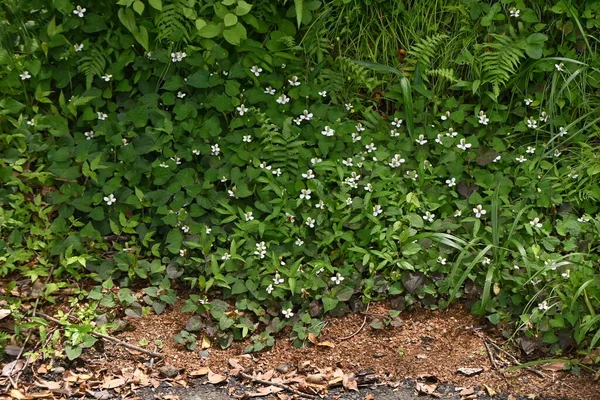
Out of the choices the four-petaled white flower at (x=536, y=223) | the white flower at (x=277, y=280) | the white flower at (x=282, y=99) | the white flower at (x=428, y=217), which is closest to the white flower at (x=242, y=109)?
the white flower at (x=282, y=99)

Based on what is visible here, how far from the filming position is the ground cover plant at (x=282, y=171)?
154 inches

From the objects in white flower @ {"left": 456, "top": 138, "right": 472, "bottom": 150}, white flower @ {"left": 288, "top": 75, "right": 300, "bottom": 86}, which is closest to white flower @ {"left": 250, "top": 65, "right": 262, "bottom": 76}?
white flower @ {"left": 288, "top": 75, "right": 300, "bottom": 86}

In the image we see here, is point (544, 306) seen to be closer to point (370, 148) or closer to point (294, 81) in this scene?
point (370, 148)

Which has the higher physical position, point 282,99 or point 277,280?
point 282,99

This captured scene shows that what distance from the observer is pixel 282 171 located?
4.33 metres

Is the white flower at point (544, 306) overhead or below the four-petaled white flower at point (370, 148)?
below

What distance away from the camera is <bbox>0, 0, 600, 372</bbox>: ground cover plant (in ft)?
12.8

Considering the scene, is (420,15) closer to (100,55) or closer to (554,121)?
(554,121)

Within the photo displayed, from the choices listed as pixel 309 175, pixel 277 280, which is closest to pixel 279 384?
pixel 277 280

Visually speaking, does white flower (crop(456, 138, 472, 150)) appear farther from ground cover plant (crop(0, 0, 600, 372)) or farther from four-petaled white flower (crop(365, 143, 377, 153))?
four-petaled white flower (crop(365, 143, 377, 153))

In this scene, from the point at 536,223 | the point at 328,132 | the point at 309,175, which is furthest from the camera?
the point at 328,132

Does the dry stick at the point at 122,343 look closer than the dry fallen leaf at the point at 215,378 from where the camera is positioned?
No

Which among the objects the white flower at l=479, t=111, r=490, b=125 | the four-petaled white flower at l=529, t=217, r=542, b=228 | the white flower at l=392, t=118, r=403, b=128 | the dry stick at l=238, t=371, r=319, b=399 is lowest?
the dry stick at l=238, t=371, r=319, b=399

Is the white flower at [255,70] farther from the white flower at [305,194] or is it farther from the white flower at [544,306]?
the white flower at [544,306]
